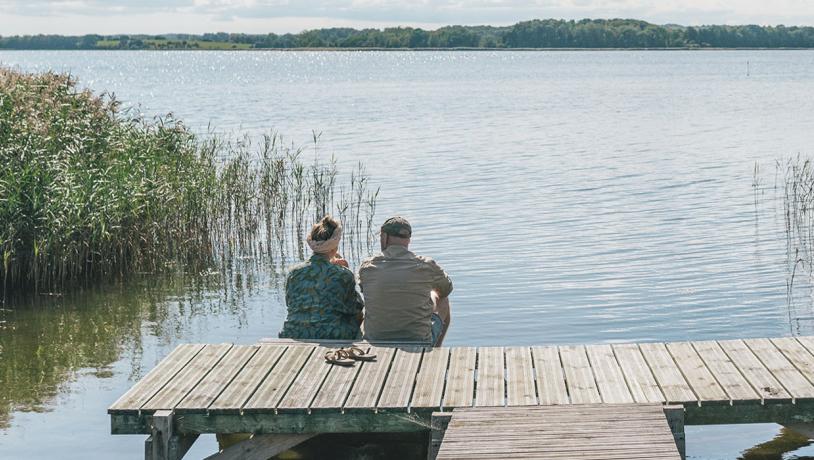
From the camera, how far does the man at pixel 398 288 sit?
8125 mm

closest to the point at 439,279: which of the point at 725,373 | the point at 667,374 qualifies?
the point at 667,374

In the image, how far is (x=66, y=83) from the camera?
17203mm

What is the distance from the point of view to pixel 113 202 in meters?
13.7

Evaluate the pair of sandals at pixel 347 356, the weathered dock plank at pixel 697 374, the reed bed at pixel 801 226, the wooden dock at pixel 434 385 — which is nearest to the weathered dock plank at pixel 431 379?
the wooden dock at pixel 434 385

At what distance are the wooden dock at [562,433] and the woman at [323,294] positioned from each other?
1.91 metres

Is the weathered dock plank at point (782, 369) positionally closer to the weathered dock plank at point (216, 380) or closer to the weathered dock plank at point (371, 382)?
the weathered dock plank at point (371, 382)

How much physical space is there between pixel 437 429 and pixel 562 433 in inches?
27.5

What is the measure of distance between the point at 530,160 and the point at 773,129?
10.3 metres

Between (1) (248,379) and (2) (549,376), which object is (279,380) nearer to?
→ (1) (248,379)

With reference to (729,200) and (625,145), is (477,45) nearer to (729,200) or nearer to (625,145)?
(625,145)

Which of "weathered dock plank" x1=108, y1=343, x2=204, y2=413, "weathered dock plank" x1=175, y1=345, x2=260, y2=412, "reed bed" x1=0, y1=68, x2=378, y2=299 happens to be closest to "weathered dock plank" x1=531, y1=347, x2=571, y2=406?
"weathered dock plank" x1=175, y1=345, x2=260, y2=412

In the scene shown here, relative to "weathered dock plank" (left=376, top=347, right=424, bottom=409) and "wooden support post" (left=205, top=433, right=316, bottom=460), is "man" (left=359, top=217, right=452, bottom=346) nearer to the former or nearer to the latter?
"weathered dock plank" (left=376, top=347, right=424, bottom=409)

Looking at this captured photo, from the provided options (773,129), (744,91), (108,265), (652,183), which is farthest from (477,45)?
(108,265)

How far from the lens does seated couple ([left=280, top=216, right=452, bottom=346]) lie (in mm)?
8148
